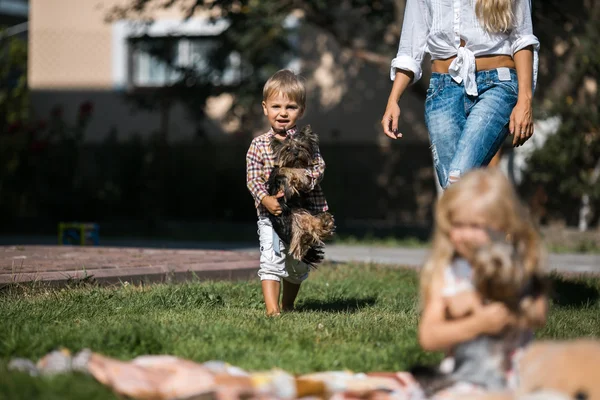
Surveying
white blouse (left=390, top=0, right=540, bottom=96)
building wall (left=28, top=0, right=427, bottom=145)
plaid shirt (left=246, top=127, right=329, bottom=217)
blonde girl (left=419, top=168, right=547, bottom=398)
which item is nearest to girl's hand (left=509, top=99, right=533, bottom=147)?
white blouse (left=390, top=0, right=540, bottom=96)

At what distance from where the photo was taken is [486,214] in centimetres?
351

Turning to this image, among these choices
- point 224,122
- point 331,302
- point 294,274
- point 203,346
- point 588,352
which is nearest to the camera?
point 588,352

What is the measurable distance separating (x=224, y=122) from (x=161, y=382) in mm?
14604

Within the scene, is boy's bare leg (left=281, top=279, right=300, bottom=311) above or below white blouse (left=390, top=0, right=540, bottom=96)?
below

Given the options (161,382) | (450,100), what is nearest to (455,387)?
(161,382)

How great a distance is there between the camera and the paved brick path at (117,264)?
666 cm

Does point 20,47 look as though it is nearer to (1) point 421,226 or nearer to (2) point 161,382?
(1) point 421,226

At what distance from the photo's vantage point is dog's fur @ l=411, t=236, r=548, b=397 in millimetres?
3443

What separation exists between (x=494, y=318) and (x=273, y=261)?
2.52 metres

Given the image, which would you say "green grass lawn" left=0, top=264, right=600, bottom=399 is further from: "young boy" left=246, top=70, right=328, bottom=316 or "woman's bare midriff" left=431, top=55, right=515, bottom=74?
"woman's bare midriff" left=431, top=55, right=515, bottom=74

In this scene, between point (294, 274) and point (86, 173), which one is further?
point (86, 173)

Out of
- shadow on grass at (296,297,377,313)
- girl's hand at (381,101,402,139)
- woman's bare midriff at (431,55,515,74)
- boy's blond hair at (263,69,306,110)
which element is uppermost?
woman's bare midriff at (431,55,515,74)

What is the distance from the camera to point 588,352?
336cm

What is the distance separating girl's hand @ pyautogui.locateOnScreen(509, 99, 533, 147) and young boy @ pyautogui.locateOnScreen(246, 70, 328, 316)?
1.21 metres
